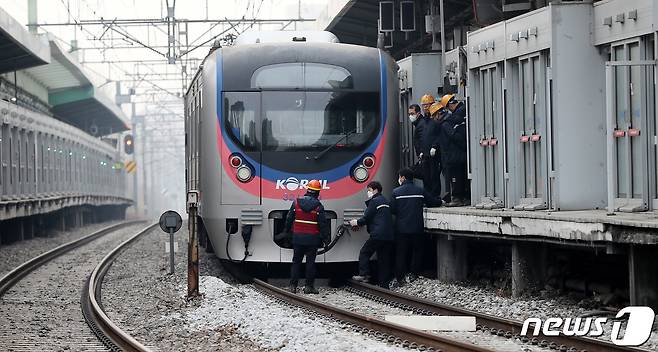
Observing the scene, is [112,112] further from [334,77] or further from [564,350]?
[564,350]

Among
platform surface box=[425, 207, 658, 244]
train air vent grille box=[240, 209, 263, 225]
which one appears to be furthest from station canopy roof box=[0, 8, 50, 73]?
platform surface box=[425, 207, 658, 244]

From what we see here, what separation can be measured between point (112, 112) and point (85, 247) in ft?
101

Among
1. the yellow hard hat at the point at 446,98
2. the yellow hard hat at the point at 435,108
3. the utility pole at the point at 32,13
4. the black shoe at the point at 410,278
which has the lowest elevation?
the black shoe at the point at 410,278

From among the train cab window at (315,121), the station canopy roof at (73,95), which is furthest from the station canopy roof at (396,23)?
the station canopy roof at (73,95)

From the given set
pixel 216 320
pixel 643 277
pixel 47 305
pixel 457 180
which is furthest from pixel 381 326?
pixel 47 305

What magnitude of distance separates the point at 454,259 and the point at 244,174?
292 centimetres

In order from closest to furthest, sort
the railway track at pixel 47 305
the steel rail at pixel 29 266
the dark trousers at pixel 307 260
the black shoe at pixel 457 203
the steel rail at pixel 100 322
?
the steel rail at pixel 100 322, the railway track at pixel 47 305, the dark trousers at pixel 307 260, the black shoe at pixel 457 203, the steel rail at pixel 29 266

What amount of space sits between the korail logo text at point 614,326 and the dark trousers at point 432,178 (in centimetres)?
541

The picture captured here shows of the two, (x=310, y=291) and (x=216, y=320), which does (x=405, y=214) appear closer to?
(x=310, y=291)

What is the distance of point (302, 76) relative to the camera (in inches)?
597

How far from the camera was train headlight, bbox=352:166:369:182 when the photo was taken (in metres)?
15.1

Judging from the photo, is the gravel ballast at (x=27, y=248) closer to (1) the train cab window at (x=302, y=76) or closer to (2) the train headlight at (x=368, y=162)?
(1) the train cab window at (x=302, y=76)

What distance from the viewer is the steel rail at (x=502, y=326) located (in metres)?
8.56

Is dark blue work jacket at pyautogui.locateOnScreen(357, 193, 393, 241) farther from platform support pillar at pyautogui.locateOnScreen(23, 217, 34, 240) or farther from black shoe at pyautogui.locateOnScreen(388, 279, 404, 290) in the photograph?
platform support pillar at pyautogui.locateOnScreen(23, 217, 34, 240)
